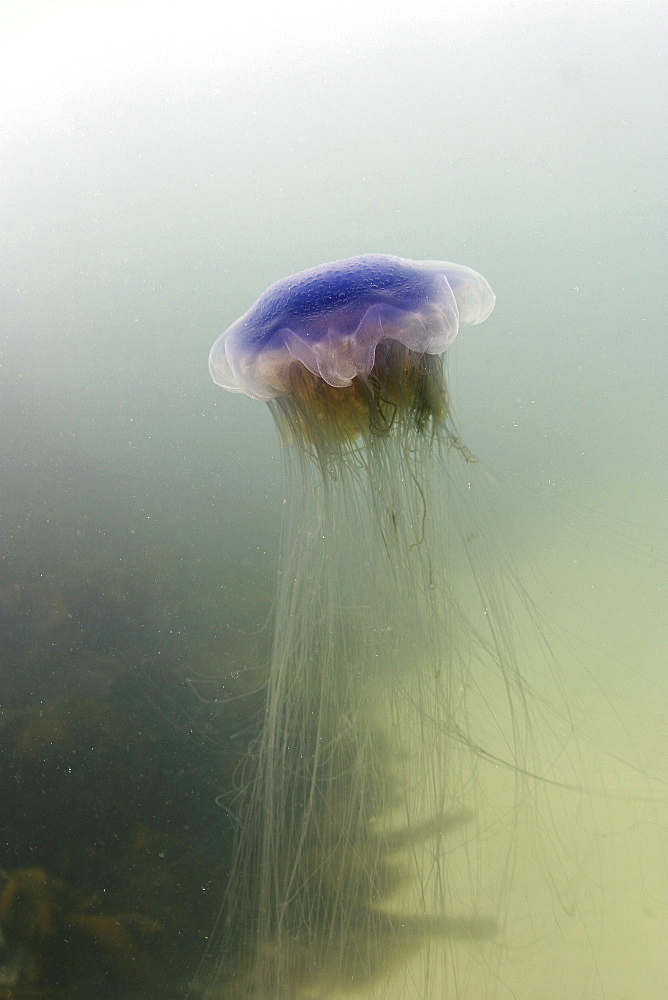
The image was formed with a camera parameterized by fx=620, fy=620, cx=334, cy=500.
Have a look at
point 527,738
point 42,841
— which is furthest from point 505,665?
point 42,841

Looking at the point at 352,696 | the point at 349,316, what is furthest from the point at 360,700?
the point at 349,316

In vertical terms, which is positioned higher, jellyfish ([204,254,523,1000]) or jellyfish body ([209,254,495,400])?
jellyfish body ([209,254,495,400])

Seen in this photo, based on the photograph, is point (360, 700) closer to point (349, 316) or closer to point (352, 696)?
point (352, 696)

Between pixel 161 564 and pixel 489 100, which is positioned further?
pixel 489 100

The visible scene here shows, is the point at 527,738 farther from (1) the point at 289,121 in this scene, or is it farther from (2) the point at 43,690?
(1) the point at 289,121

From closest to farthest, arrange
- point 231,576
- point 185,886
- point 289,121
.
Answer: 1. point 185,886
2. point 231,576
3. point 289,121

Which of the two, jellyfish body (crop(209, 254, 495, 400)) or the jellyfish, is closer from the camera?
jellyfish body (crop(209, 254, 495, 400))

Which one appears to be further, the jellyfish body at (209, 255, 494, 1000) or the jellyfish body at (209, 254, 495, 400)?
the jellyfish body at (209, 255, 494, 1000)
